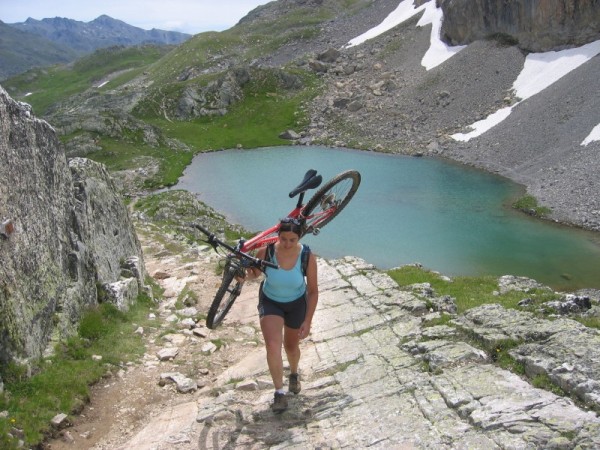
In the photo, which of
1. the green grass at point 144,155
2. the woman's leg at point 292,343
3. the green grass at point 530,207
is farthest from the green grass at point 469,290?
the green grass at point 144,155

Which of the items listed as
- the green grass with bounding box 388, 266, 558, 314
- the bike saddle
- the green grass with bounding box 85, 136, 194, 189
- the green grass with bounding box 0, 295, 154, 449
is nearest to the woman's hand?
the bike saddle

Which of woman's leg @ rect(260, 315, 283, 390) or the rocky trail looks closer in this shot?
the rocky trail

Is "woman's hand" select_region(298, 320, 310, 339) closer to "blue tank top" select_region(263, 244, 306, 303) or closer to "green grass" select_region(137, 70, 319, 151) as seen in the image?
"blue tank top" select_region(263, 244, 306, 303)

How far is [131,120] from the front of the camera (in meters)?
76.8

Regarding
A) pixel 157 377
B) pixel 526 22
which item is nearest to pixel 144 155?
pixel 157 377

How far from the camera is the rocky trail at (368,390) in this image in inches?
316

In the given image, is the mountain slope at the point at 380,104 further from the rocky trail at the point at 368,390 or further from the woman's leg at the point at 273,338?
the woman's leg at the point at 273,338

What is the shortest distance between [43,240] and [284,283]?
23.9 ft

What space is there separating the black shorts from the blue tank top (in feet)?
0.32

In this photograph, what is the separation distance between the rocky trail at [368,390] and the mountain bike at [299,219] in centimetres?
170

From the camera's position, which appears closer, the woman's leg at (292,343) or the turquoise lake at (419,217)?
the woman's leg at (292,343)

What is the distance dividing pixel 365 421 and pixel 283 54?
121 metres

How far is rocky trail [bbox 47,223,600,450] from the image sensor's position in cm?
804

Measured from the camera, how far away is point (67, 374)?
10.9 m
